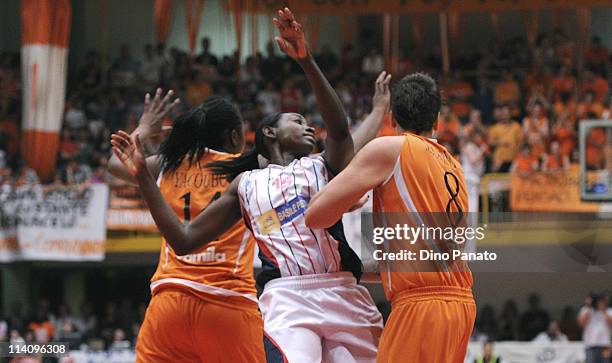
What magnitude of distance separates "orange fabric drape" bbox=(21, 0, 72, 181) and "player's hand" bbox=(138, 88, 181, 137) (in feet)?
40.5

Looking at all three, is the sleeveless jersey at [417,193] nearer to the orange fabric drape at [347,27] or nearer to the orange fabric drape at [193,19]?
the orange fabric drape at [193,19]

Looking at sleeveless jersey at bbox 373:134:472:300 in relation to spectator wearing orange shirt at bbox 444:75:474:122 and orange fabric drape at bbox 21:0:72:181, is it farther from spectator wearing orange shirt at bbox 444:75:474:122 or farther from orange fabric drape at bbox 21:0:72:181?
orange fabric drape at bbox 21:0:72:181

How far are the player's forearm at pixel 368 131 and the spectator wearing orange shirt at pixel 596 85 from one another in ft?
41.3

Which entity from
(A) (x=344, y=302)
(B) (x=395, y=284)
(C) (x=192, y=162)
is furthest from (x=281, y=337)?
(C) (x=192, y=162)

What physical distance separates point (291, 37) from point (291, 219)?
89 centimetres

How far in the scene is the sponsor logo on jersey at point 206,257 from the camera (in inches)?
212

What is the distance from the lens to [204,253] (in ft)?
17.7

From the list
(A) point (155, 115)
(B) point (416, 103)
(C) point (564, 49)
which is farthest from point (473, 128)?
(B) point (416, 103)

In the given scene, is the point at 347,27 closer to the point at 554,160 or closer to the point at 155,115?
the point at 554,160

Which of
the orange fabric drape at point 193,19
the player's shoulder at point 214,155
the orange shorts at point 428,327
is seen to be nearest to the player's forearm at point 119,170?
the player's shoulder at point 214,155

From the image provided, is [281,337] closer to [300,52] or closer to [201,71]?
[300,52]

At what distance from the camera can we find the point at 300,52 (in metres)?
4.22

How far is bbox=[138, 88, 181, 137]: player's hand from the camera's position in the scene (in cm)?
583

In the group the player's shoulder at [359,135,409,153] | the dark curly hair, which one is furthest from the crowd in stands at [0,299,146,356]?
the player's shoulder at [359,135,409,153]
